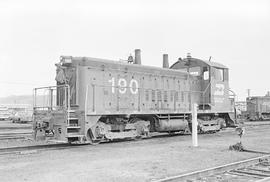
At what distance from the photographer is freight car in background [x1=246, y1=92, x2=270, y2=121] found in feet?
121

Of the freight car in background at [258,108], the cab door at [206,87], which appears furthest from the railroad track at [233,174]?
the freight car in background at [258,108]

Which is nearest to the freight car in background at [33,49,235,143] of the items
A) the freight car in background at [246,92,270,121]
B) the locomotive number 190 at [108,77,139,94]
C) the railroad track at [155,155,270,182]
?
the locomotive number 190 at [108,77,139,94]

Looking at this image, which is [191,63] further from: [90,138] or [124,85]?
[90,138]

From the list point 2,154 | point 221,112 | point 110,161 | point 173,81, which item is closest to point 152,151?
point 110,161

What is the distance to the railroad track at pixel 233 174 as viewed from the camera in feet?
21.5

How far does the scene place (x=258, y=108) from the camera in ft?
122

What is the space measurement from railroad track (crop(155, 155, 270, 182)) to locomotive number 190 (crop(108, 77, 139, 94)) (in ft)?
22.6

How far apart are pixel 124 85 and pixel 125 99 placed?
0.61 m

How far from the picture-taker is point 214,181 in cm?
652

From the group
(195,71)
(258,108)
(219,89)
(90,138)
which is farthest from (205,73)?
(258,108)

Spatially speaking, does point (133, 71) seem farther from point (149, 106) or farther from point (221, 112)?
point (221, 112)

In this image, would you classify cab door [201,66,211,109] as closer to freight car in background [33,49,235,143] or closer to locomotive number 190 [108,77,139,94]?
freight car in background [33,49,235,143]

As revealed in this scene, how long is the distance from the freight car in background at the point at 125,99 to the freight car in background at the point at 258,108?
20298 mm

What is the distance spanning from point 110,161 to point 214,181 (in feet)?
9.70
